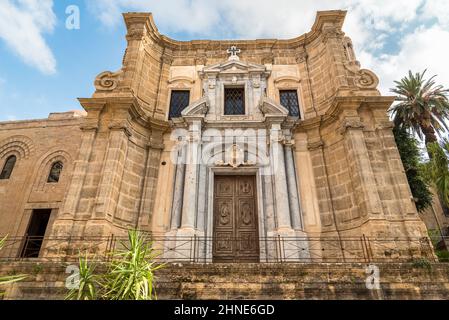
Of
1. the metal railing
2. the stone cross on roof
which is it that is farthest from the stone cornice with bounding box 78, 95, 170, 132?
the stone cross on roof

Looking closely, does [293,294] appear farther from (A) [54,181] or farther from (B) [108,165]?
(A) [54,181]

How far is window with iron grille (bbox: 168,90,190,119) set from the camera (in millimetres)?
12820

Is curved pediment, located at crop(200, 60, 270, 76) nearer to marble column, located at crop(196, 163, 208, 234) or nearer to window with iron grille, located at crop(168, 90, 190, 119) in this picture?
window with iron grille, located at crop(168, 90, 190, 119)

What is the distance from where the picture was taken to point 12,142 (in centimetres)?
1731

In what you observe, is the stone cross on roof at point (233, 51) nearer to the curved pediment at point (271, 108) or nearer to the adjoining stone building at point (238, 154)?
the adjoining stone building at point (238, 154)

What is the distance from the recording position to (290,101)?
42.8 ft

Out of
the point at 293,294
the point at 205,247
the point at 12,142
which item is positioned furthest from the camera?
the point at 12,142

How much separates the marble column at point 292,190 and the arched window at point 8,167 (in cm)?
1609

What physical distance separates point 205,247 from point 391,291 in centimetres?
534

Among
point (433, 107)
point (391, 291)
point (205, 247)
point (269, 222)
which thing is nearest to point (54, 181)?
point (205, 247)

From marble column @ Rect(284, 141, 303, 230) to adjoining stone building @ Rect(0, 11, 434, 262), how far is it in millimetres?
51

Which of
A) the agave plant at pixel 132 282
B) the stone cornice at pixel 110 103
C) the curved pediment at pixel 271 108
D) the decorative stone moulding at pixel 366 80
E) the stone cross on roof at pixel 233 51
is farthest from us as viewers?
the stone cross on roof at pixel 233 51

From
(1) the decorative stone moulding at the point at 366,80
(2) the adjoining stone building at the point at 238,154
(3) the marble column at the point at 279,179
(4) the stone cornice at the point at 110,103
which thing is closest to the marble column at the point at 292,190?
(2) the adjoining stone building at the point at 238,154

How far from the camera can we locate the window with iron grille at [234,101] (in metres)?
12.7
